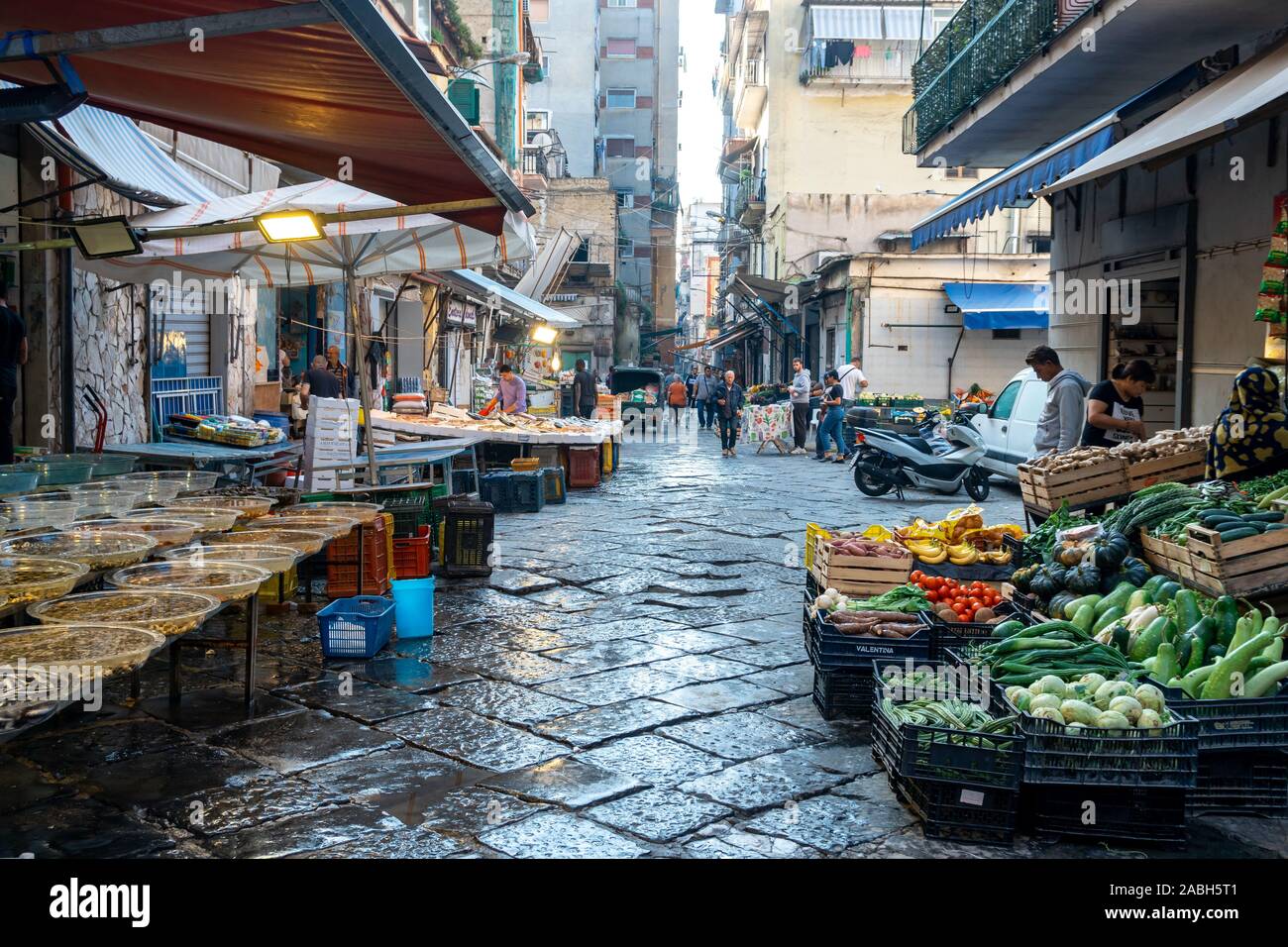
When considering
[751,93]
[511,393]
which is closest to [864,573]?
[511,393]

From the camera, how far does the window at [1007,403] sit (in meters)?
15.2

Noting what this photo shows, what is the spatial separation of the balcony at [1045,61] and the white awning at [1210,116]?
3.13 ft

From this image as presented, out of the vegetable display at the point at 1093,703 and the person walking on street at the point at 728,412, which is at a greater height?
the person walking on street at the point at 728,412

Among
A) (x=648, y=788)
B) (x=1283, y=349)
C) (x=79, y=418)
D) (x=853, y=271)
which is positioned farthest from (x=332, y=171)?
(x=853, y=271)

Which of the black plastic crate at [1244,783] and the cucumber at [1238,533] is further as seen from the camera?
the cucumber at [1238,533]

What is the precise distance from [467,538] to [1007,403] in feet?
29.6

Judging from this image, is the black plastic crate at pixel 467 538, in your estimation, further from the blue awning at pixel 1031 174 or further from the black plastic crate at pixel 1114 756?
the blue awning at pixel 1031 174

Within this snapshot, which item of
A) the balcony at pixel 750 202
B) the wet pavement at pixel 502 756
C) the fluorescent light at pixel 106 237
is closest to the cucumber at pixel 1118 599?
the wet pavement at pixel 502 756

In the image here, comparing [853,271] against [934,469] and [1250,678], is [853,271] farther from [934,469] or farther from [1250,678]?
[1250,678]

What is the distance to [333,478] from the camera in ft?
33.1

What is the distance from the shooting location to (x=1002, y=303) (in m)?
25.2

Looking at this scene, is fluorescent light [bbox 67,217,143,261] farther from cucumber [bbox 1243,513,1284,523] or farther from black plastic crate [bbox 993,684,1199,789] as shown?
cucumber [bbox 1243,513,1284,523]

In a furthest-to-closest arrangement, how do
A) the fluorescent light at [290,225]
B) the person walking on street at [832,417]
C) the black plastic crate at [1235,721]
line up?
the person walking on street at [832,417] < the fluorescent light at [290,225] < the black plastic crate at [1235,721]

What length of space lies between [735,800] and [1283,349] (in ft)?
16.7
